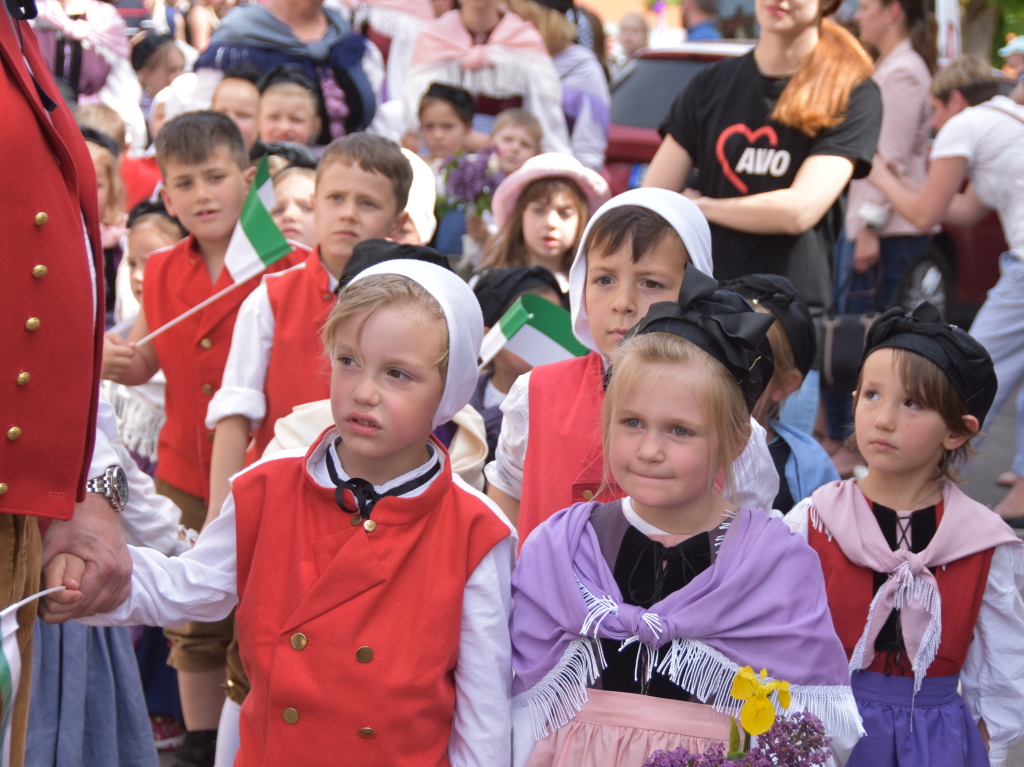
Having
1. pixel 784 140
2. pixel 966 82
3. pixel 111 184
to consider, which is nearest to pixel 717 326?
pixel 784 140

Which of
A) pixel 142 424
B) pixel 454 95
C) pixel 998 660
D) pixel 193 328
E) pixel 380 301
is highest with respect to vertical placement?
pixel 380 301

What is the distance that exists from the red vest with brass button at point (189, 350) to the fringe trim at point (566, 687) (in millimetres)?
1966

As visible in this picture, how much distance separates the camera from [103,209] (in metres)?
5.79

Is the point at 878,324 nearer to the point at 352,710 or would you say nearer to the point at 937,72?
the point at 352,710

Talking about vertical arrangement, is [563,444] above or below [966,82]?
below

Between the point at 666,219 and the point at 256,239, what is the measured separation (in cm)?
160

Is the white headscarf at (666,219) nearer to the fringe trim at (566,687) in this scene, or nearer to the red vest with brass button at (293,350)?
the red vest with brass button at (293,350)

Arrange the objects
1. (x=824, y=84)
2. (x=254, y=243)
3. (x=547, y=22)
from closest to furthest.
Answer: (x=254, y=243), (x=824, y=84), (x=547, y=22)

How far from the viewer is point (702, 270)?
3.04m

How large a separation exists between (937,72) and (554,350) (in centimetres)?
430

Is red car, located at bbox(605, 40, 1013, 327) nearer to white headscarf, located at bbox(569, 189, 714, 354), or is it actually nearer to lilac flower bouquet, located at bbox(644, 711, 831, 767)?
white headscarf, located at bbox(569, 189, 714, 354)

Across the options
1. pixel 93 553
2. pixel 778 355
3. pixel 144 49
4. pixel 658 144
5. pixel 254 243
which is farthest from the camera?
pixel 144 49

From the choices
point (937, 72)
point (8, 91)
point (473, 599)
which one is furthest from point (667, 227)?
point (937, 72)

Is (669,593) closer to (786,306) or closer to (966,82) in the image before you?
(786,306)
